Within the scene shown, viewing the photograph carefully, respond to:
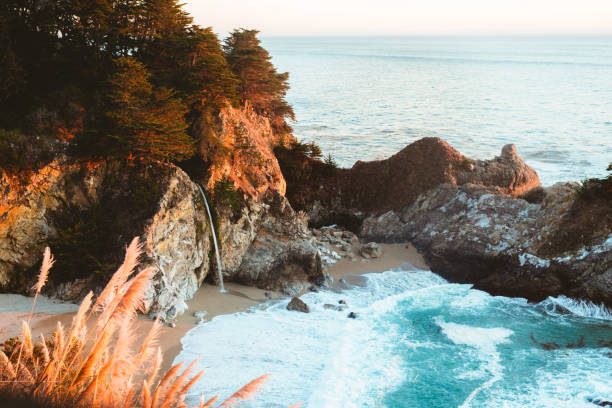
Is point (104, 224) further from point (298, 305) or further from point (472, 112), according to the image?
point (472, 112)

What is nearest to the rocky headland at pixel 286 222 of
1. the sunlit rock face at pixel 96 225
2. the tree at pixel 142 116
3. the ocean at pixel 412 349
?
the sunlit rock face at pixel 96 225

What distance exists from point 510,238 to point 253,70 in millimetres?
11090

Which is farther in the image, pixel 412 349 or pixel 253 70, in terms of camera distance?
pixel 253 70

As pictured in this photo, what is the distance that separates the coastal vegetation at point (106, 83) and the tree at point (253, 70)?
3.06m

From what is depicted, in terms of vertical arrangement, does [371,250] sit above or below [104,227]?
below

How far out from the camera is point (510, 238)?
16.2 m

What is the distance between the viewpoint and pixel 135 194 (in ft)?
42.9

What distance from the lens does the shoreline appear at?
36.6 ft

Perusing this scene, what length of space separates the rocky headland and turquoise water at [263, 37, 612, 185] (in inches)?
453

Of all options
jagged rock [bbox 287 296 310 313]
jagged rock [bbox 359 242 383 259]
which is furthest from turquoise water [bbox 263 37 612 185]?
jagged rock [bbox 287 296 310 313]

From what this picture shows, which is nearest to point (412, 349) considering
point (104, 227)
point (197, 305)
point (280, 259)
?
point (280, 259)

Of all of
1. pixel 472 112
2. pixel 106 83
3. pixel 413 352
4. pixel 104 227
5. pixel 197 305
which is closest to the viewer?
pixel 413 352

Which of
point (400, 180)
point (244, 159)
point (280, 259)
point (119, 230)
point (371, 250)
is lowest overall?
point (371, 250)

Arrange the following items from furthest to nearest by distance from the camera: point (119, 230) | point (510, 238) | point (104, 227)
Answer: point (510, 238), point (104, 227), point (119, 230)
